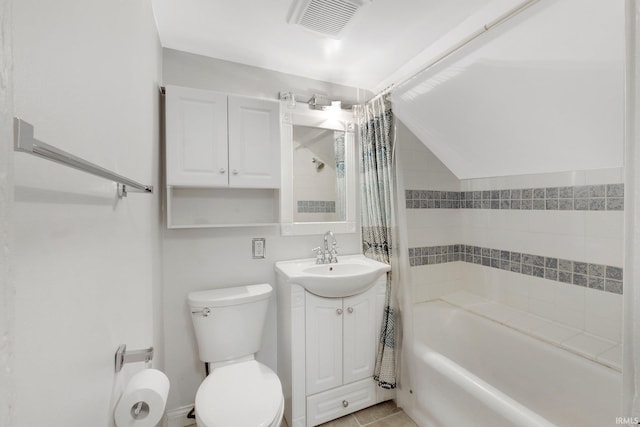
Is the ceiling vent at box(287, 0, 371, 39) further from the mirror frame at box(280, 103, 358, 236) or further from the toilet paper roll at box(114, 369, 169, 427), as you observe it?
the toilet paper roll at box(114, 369, 169, 427)

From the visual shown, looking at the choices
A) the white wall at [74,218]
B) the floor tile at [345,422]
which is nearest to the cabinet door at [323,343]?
the floor tile at [345,422]

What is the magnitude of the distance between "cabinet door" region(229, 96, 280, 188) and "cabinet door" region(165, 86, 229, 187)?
55 mm

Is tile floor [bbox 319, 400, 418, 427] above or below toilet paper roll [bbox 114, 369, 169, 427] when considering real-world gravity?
below

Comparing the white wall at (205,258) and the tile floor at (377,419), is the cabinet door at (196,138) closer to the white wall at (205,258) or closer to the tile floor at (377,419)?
the white wall at (205,258)

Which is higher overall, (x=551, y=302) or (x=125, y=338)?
(x=125, y=338)

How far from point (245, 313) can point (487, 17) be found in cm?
210

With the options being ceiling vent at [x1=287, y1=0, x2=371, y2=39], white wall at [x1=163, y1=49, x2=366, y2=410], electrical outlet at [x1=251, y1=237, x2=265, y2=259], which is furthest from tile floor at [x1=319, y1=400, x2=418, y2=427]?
ceiling vent at [x1=287, y1=0, x2=371, y2=39]

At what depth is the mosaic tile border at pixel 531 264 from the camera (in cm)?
158

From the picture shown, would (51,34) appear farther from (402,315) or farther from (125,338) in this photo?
(402,315)

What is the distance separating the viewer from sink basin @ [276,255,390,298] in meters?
1.62

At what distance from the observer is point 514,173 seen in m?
2.06

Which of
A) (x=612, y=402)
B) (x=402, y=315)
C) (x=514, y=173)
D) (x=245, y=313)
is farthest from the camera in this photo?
(x=514, y=173)

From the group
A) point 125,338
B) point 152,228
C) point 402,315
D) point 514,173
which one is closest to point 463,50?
point 514,173

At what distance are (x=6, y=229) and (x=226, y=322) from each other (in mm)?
1581
